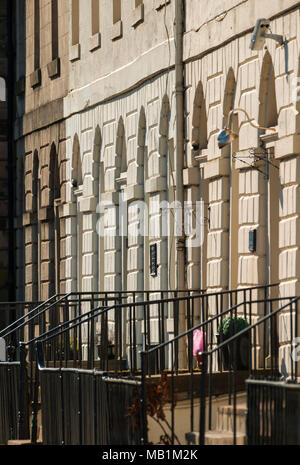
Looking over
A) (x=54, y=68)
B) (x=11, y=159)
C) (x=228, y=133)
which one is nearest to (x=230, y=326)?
(x=228, y=133)

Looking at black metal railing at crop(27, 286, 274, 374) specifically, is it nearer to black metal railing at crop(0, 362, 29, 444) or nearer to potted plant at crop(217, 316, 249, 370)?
potted plant at crop(217, 316, 249, 370)

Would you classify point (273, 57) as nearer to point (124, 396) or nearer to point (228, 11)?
point (228, 11)

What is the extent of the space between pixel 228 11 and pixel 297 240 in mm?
4074

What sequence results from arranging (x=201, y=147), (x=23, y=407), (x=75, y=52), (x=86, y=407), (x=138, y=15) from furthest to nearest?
(x=75, y=52)
(x=138, y=15)
(x=201, y=147)
(x=23, y=407)
(x=86, y=407)

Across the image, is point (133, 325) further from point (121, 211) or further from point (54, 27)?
point (54, 27)

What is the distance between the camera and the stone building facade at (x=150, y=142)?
2112cm

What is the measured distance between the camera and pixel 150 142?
2666 centimetres

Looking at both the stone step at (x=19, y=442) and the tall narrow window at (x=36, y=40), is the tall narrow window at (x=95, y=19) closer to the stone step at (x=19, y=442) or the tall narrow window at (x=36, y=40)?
the tall narrow window at (x=36, y=40)

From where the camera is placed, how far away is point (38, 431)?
20.9 m

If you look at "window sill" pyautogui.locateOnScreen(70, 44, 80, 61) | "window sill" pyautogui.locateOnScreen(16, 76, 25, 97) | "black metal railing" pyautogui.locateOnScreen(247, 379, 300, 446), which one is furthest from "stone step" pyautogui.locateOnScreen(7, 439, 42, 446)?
"window sill" pyautogui.locateOnScreen(16, 76, 25, 97)

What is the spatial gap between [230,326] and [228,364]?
1.04m

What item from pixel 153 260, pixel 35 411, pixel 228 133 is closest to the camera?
pixel 35 411

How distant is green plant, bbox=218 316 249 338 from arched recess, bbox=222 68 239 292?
6.49 feet
